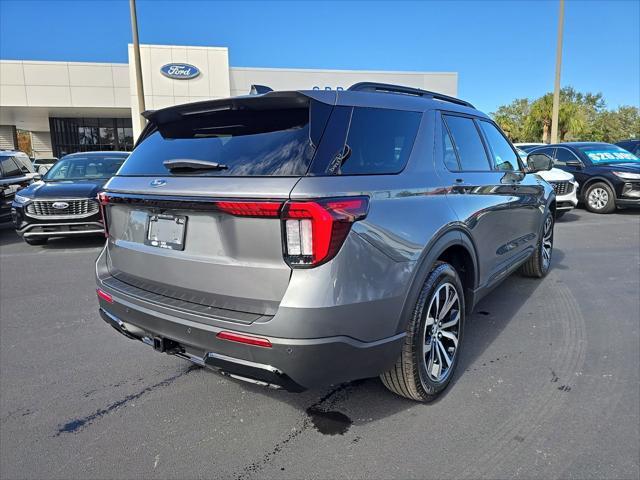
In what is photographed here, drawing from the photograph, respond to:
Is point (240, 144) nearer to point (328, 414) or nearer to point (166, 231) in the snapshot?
point (166, 231)

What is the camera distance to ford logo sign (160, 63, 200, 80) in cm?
2931

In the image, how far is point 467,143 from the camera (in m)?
3.49

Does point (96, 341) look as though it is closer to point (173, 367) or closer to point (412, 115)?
point (173, 367)

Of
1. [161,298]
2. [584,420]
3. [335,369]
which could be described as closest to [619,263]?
[584,420]

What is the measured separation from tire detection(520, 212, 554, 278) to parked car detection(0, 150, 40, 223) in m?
9.21

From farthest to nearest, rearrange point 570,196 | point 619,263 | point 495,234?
point 570,196
point 619,263
point 495,234

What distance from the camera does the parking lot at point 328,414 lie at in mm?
2312

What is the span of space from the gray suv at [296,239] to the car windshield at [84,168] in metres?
6.41

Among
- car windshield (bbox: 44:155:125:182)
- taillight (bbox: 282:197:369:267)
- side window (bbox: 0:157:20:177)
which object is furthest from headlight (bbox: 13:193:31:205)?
taillight (bbox: 282:197:369:267)

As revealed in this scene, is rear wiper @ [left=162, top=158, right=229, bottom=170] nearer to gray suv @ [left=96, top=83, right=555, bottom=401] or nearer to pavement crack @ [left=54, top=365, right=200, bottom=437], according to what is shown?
gray suv @ [left=96, top=83, right=555, bottom=401]

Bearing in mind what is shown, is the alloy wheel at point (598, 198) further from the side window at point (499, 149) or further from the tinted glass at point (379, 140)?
the tinted glass at point (379, 140)

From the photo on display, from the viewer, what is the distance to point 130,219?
2688 mm

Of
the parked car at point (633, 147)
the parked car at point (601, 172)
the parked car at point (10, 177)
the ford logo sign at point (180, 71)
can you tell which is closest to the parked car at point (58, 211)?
the parked car at point (10, 177)

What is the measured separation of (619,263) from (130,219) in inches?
256
